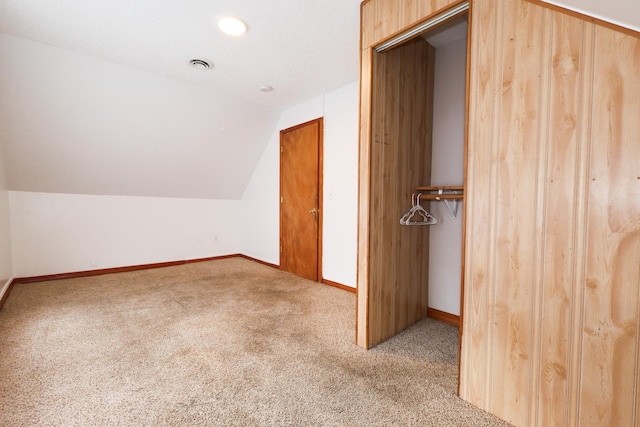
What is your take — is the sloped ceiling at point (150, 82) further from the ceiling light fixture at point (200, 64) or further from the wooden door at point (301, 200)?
the wooden door at point (301, 200)

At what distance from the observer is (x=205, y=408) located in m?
1.47

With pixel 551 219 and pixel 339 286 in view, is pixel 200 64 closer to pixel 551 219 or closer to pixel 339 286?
pixel 339 286

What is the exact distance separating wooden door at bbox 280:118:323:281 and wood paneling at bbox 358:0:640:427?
249cm

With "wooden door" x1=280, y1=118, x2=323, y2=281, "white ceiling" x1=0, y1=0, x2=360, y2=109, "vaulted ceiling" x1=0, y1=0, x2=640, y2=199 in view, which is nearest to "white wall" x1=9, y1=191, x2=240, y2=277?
"vaulted ceiling" x1=0, y1=0, x2=640, y2=199

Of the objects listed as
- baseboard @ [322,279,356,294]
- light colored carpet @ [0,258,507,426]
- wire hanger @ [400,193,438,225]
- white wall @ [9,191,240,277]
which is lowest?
light colored carpet @ [0,258,507,426]

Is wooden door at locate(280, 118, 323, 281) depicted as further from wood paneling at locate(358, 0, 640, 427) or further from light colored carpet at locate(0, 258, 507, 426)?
wood paneling at locate(358, 0, 640, 427)

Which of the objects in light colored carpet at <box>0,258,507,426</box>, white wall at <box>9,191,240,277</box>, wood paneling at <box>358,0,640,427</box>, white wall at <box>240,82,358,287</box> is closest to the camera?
wood paneling at <box>358,0,640,427</box>

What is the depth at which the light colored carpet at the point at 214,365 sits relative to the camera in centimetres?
144

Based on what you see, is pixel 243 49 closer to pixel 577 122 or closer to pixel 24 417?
pixel 577 122

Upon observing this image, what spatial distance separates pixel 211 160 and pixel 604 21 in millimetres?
4450

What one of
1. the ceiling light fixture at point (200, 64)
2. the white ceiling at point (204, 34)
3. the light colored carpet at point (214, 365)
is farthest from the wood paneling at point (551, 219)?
the ceiling light fixture at point (200, 64)

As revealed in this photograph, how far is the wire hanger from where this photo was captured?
7.52ft

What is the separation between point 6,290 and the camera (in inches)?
122

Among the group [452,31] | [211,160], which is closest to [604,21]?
[452,31]
